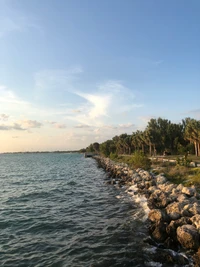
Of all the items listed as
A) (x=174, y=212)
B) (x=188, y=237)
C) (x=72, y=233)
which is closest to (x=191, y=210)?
(x=174, y=212)

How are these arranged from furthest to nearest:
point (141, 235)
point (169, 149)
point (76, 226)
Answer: point (169, 149) < point (76, 226) < point (141, 235)

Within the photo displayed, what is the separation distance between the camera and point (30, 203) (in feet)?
75.1

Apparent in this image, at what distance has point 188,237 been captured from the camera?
11000 millimetres

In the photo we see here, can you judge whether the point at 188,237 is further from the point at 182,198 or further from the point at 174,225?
the point at 182,198

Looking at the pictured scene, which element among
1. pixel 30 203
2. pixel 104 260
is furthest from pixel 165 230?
pixel 30 203

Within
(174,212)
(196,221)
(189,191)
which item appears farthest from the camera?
(189,191)

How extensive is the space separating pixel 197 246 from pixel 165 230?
2048mm

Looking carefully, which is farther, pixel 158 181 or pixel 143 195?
pixel 158 181

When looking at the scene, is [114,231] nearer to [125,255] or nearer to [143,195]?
[125,255]

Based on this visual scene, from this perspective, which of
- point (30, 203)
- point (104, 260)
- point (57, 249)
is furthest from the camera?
point (30, 203)

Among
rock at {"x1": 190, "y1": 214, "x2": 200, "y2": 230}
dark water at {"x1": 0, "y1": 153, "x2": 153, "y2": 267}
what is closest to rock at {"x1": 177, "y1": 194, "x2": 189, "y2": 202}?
dark water at {"x1": 0, "y1": 153, "x2": 153, "y2": 267}

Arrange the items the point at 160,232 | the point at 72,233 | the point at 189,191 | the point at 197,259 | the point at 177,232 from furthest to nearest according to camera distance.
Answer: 1. the point at 189,191
2. the point at 72,233
3. the point at 160,232
4. the point at 177,232
5. the point at 197,259

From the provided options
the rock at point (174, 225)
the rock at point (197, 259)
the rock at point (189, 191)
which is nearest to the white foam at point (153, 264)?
the rock at point (197, 259)

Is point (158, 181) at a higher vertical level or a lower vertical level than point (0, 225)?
higher
